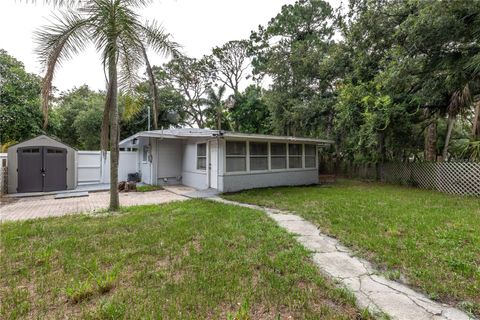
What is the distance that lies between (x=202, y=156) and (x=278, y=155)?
11.1ft

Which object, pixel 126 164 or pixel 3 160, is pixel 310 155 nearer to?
pixel 126 164

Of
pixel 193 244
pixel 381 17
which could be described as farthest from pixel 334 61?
pixel 193 244

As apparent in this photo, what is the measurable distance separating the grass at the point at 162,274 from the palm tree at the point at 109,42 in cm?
271

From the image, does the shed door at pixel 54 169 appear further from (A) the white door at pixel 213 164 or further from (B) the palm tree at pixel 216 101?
(B) the palm tree at pixel 216 101

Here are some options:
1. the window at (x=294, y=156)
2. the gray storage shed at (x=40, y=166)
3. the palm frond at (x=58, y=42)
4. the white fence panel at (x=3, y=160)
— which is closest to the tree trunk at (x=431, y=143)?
the window at (x=294, y=156)

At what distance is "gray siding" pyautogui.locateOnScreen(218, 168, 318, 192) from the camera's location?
9.26 metres

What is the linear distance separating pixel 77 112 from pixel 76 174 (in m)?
13.7

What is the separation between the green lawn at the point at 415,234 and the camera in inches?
108

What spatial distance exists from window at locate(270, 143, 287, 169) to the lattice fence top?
5.60 m

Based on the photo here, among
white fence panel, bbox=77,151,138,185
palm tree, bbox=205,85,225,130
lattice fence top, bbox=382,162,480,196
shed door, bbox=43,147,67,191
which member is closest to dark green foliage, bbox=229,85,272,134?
palm tree, bbox=205,85,225,130

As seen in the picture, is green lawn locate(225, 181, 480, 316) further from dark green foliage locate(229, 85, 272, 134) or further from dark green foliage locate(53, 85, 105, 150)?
dark green foliage locate(53, 85, 105, 150)

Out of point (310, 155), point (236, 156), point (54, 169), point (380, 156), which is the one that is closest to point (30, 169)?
point (54, 169)

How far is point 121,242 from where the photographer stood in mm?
4004

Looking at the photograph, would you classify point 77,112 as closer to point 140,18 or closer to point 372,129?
point 140,18
